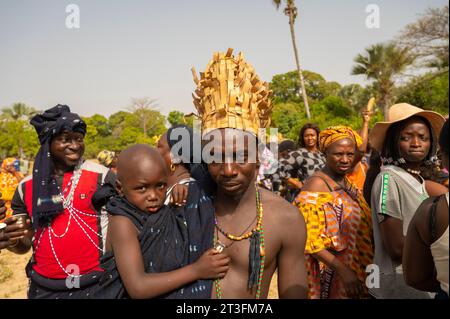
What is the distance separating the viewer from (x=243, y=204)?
6.61 feet

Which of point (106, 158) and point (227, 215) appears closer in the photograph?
point (227, 215)

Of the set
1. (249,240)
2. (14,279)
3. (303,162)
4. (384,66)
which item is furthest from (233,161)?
(384,66)

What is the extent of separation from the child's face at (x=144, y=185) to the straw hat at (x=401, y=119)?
1.69 meters

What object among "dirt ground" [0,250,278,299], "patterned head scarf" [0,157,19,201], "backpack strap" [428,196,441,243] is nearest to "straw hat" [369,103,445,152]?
"backpack strap" [428,196,441,243]

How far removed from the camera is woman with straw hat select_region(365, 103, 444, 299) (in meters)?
2.34

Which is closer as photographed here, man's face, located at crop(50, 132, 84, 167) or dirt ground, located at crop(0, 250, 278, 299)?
man's face, located at crop(50, 132, 84, 167)

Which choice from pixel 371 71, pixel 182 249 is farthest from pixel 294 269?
pixel 371 71

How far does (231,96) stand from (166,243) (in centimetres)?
82

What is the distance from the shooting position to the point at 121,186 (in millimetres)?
1913

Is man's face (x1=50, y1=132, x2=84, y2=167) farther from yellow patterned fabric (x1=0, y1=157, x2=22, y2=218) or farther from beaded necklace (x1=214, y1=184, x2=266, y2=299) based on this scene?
yellow patterned fabric (x1=0, y1=157, x2=22, y2=218)

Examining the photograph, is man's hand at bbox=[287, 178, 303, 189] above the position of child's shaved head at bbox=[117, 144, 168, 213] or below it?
below

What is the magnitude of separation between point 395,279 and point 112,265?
6.01ft

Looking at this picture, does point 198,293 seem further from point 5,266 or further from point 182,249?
point 5,266

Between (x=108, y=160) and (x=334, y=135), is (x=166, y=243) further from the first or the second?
(x=108, y=160)
